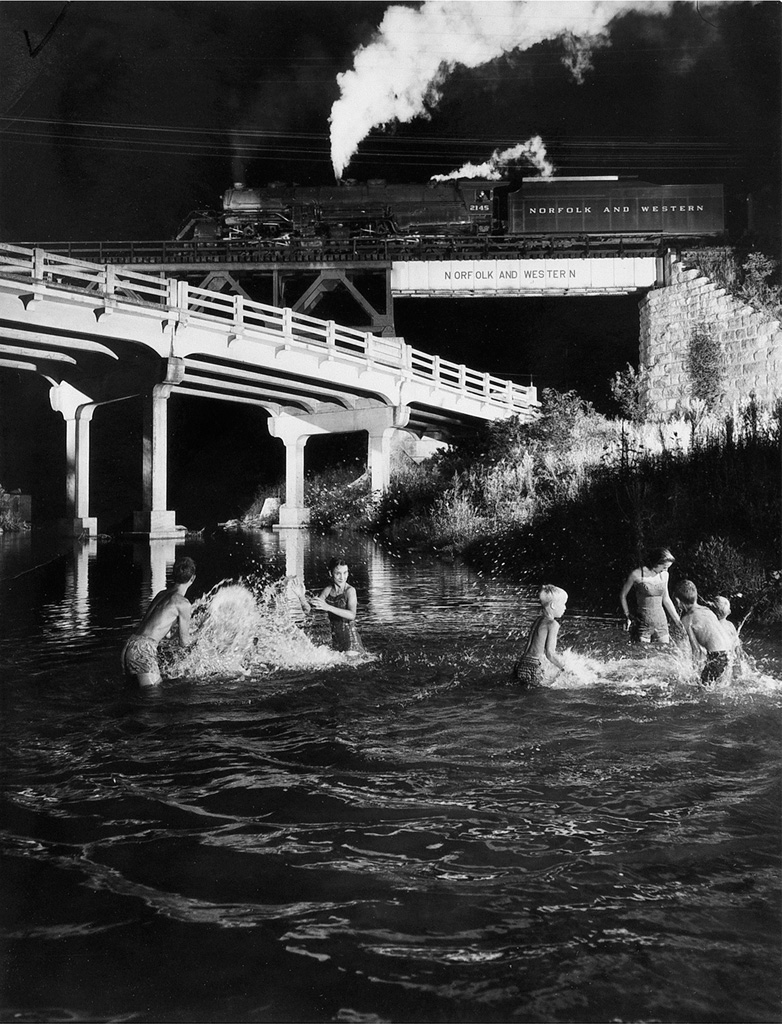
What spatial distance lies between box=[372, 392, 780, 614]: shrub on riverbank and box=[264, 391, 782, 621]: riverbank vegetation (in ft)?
0.08

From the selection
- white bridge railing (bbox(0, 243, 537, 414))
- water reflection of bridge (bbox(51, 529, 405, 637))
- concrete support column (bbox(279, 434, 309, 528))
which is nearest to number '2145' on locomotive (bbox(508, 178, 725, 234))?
white bridge railing (bbox(0, 243, 537, 414))

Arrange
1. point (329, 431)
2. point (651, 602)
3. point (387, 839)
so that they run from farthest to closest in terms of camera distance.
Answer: point (329, 431) → point (651, 602) → point (387, 839)

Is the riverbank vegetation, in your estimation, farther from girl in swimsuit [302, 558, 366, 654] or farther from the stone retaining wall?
girl in swimsuit [302, 558, 366, 654]

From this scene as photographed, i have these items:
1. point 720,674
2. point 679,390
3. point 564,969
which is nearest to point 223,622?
point 720,674

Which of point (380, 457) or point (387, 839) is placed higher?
point (380, 457)

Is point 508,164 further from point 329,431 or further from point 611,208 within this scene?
point 329,431

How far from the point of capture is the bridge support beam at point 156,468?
66.9 feet

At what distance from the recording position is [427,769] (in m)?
4.71

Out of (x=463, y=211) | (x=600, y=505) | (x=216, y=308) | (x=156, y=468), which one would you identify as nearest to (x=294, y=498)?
(x=156, y=468)

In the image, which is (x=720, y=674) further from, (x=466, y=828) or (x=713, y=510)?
(x=713, y=510)

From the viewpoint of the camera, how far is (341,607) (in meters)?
7.39

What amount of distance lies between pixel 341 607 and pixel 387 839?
3.70 m

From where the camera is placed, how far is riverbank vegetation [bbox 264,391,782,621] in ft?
31.8

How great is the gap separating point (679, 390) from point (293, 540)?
1286cm
